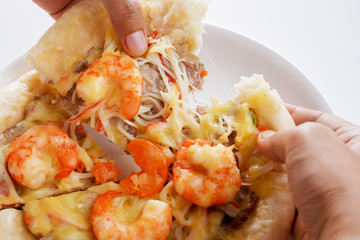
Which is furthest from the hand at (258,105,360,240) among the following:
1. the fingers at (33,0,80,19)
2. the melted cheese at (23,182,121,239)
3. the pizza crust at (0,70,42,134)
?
the fingers at (33,0,80,19)

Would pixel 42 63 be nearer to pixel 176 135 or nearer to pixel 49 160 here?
pixel 49 160

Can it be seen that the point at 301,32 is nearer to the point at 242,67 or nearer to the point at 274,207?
the point at 242,67

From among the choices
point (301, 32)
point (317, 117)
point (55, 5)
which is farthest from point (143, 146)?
point (301, 32)

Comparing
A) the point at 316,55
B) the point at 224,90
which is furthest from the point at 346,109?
the point at 224,90

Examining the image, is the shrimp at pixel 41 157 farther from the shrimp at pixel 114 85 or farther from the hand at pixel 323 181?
the hand at pixel 323 181

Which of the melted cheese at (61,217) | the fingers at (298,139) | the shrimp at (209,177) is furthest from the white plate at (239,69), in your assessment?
the fingers at (298,139)

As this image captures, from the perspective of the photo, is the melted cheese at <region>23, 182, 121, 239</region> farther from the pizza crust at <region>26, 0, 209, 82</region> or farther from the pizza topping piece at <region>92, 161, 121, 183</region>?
the pizza crust at <region>26, 0, 209, 82</region>

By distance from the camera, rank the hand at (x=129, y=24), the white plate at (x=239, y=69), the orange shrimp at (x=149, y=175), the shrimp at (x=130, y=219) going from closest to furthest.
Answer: the shrimp at (x=130, y=219) → the orange shrimp at (x=149, y=175) → the hand at (x=129, y=24) → the white plate at (x=239, y=69)
